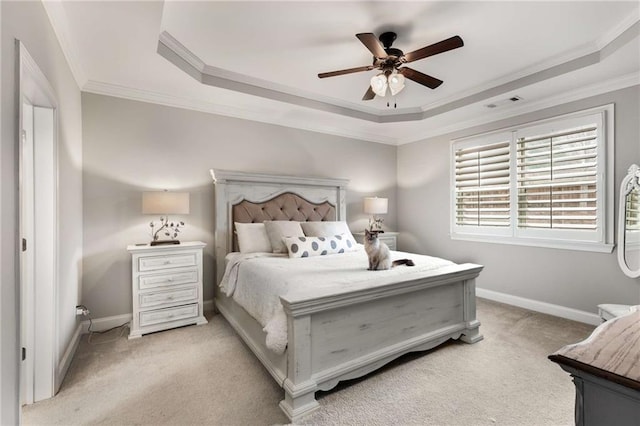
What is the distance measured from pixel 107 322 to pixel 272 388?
2046 mm

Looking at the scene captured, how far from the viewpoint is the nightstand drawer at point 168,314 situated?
2779mm

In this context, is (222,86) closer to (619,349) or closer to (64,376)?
(64,376)

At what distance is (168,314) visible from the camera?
289 centimetres

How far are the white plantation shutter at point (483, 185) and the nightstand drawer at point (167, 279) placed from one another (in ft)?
11.7

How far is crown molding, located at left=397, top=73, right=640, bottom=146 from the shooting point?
278cm

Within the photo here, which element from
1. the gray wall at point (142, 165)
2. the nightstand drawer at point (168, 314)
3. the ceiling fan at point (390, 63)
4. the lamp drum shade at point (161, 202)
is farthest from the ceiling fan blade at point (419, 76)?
the nightstand drawer at point (168, 314)

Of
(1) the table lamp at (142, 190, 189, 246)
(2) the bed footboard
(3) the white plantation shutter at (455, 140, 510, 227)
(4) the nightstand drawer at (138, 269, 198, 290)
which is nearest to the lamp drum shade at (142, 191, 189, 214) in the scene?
(1) the table lamp at (142, 190, 189, 246)

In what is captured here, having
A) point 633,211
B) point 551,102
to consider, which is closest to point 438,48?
point 551,102

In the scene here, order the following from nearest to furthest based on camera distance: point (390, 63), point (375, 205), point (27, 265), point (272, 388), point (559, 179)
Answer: point (27, 265), point (272, 388), point (390, 63), point (559, 179), point (375, 205)

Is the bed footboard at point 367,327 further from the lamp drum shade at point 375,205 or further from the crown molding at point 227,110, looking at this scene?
the crown molding at point 227,110

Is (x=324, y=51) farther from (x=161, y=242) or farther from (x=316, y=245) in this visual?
(x=161, y=242)

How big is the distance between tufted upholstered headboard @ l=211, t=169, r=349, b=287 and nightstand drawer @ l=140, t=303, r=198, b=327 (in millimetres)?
459

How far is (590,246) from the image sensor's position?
300 centimetres

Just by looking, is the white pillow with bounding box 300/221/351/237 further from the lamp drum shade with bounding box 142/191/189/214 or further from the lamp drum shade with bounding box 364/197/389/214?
the lamp drum shade with bounding box 142/191/189/214
